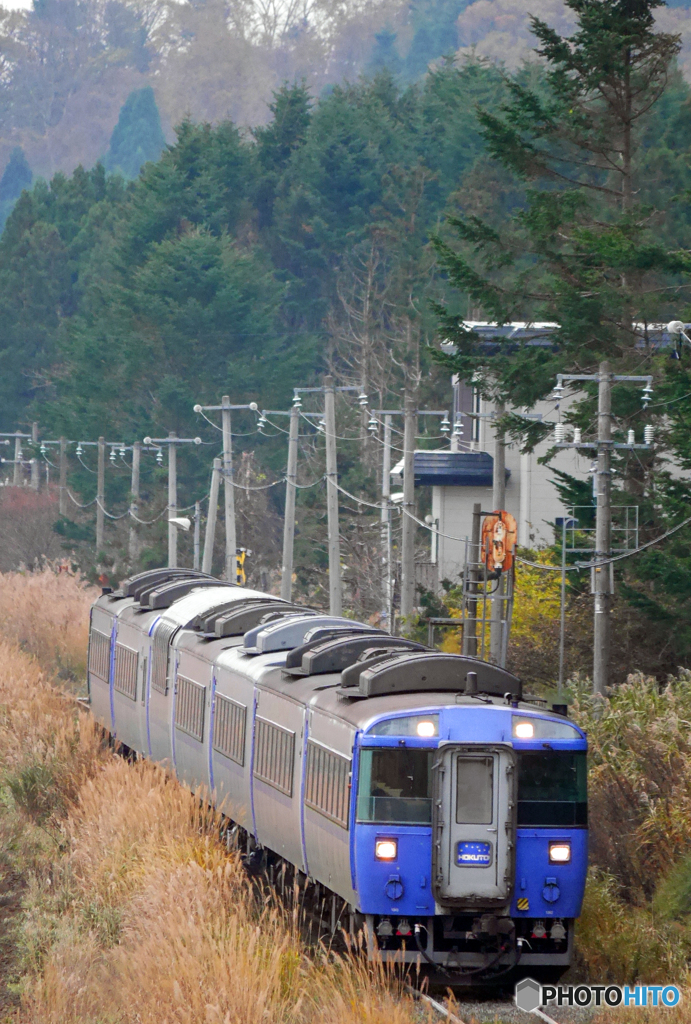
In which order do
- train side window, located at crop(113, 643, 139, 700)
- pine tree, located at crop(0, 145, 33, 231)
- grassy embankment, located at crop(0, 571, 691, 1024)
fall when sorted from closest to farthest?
1. grassy embankment, located at crop(0, 571, 691, 1024)
2. train side window, located at crop(113, 643, 139, 700)
3. pine tree, located at crop(0, 145, 33, 231)

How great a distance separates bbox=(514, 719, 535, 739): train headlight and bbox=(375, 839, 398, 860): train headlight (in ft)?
4.15

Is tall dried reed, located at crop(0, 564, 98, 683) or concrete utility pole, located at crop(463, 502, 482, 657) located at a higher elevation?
concrete utility pole, located at crop(463, 502, 482, 657)

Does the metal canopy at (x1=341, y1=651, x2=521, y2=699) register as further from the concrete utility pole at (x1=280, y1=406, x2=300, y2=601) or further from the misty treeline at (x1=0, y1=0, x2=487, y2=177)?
the misty treeline at (x1=0, y1=0, x2=487, y2=177)

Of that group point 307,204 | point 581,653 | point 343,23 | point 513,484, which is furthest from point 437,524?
point 343,23

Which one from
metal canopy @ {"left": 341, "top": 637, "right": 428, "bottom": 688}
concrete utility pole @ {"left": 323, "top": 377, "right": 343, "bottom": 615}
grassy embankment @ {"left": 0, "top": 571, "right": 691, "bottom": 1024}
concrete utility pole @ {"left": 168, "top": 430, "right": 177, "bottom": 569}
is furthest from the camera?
concrete utility pole @ {"left": 168, "top": 430, "right": 177, "bottom": 569}

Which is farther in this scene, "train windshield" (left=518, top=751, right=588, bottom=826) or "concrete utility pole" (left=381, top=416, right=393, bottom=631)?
→ "concrete utility pole" (left=381, top=416, right=393, bottom=631)

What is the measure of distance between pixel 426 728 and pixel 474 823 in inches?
32.0

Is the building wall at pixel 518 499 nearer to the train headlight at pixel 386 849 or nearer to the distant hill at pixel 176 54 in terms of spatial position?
the train headlight at pixel 386 849

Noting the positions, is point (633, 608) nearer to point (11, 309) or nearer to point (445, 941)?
point (445, 941)

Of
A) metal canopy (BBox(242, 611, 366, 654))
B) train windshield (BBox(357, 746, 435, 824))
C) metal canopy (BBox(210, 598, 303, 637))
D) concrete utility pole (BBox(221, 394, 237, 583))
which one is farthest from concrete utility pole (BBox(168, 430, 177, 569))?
train windshield (BBox(357, 746, 435, 824))

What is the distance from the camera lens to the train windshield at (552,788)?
1252 centimetres

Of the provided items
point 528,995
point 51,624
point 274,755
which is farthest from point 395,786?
point 51,624

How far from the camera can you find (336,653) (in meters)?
15.3

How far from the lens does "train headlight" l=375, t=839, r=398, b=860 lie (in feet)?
40.5
